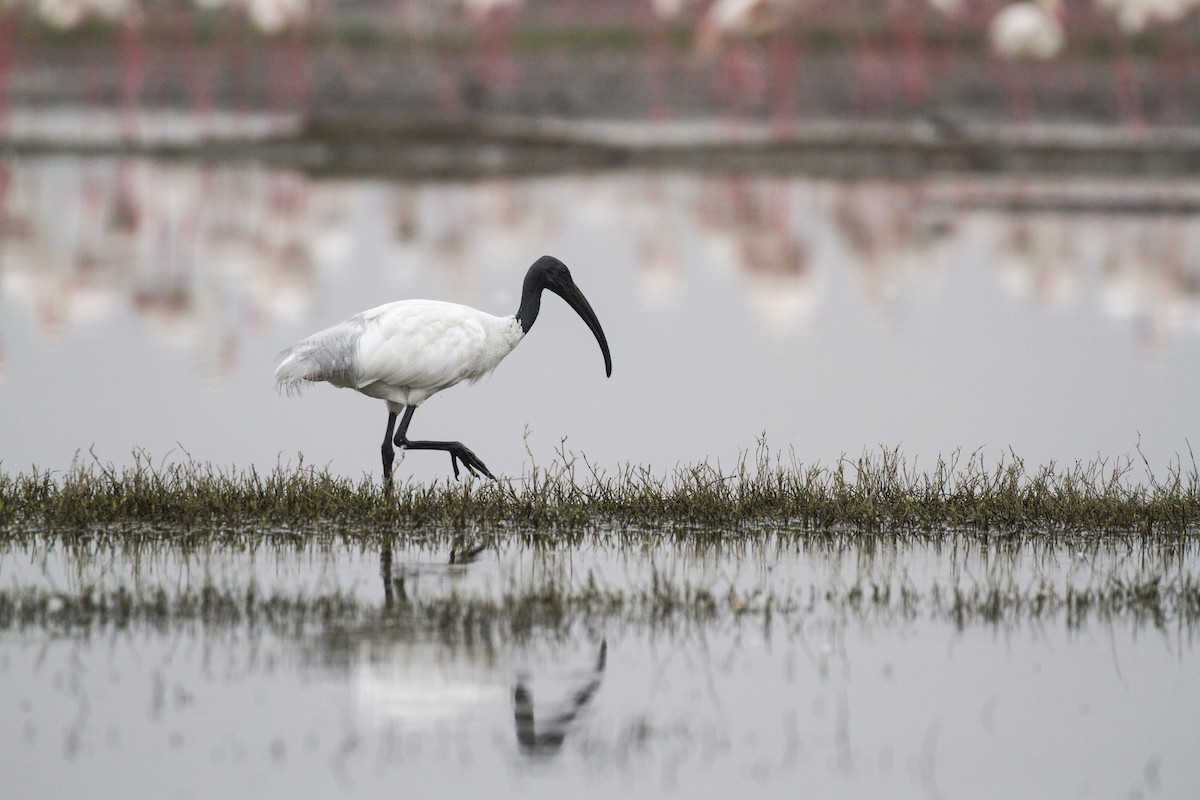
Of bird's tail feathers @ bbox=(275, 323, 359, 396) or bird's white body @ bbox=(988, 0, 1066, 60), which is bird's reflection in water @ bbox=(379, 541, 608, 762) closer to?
bird's tail feathers @ bbox=(275, 323, 359, 396)

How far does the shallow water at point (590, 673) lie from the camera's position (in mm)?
5801

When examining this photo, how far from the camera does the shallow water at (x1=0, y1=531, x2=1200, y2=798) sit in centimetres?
580

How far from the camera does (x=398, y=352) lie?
9148mm

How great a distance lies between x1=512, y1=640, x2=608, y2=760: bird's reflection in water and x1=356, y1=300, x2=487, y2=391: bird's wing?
3016mm

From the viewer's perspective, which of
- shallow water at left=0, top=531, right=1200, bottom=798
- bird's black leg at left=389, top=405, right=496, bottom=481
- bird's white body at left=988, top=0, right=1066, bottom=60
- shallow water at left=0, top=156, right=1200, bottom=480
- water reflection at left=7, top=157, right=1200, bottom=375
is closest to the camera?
shallow water at left=0, top=531, right=1200, bottom=798

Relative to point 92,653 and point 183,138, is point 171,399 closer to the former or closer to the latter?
point 92,653

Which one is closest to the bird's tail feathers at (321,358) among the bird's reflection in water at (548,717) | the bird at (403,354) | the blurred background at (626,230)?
the bird at (403,354)

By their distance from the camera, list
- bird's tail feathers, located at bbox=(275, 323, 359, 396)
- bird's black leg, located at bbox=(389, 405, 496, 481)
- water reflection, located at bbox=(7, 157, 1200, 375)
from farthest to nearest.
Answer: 1. water reflection, located at bbox=(7, 157, 1200, 375)
2. bird's black leg, located at bbox=(389, 405, 496, 481)
3. bird's tail feathers, located at bbox=(275, 323, 359, 396)

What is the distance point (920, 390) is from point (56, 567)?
8.43 meters

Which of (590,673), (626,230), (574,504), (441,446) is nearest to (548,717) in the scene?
(590,673)

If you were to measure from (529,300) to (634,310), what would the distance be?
9607 mm

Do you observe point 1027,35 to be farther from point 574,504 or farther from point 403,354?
point 574,504

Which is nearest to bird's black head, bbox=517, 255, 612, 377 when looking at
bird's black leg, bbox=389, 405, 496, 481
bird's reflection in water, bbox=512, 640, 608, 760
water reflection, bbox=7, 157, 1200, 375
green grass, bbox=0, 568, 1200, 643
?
bird's black leg, bbox=389, 405, 496, 481

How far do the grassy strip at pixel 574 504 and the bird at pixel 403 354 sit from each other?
36cm
